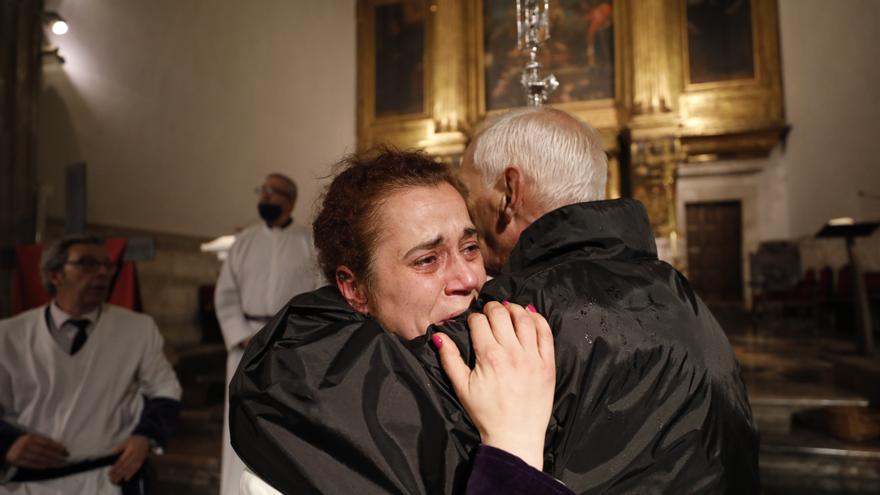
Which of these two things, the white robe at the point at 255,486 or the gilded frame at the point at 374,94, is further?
the gilded frame at the point at 374,94

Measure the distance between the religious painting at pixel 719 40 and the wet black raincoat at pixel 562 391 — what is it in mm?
11934

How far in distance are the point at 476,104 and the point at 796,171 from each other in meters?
6.13

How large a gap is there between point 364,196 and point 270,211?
3031 millimetres

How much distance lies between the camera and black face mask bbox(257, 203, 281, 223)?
161 inches

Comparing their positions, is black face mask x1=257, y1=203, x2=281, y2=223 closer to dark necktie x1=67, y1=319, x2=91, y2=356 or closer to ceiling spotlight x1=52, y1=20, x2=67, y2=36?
dark necktie x1=67, y1=319, x2=91, y2=356

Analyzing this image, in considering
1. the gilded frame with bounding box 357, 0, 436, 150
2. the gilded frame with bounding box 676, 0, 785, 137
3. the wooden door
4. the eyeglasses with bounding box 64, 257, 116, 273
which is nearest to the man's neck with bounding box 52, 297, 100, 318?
the eyeglasses with bounding box 64, 257, 116, 273

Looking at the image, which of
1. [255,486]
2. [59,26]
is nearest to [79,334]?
[255,486]

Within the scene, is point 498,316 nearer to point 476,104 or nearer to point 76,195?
point 76,195

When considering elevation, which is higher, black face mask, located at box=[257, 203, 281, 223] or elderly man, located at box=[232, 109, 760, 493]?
black face mask, located at box=[257, 203, 281, 223]

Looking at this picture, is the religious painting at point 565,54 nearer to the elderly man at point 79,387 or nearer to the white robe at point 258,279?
the white robe at point 258,279

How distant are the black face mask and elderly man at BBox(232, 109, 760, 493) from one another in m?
3.13

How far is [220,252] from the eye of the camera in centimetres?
523

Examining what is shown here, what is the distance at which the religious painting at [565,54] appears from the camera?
12.0m

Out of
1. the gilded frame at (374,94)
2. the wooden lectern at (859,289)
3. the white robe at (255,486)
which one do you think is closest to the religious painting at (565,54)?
the gilded frame at (374,94)
